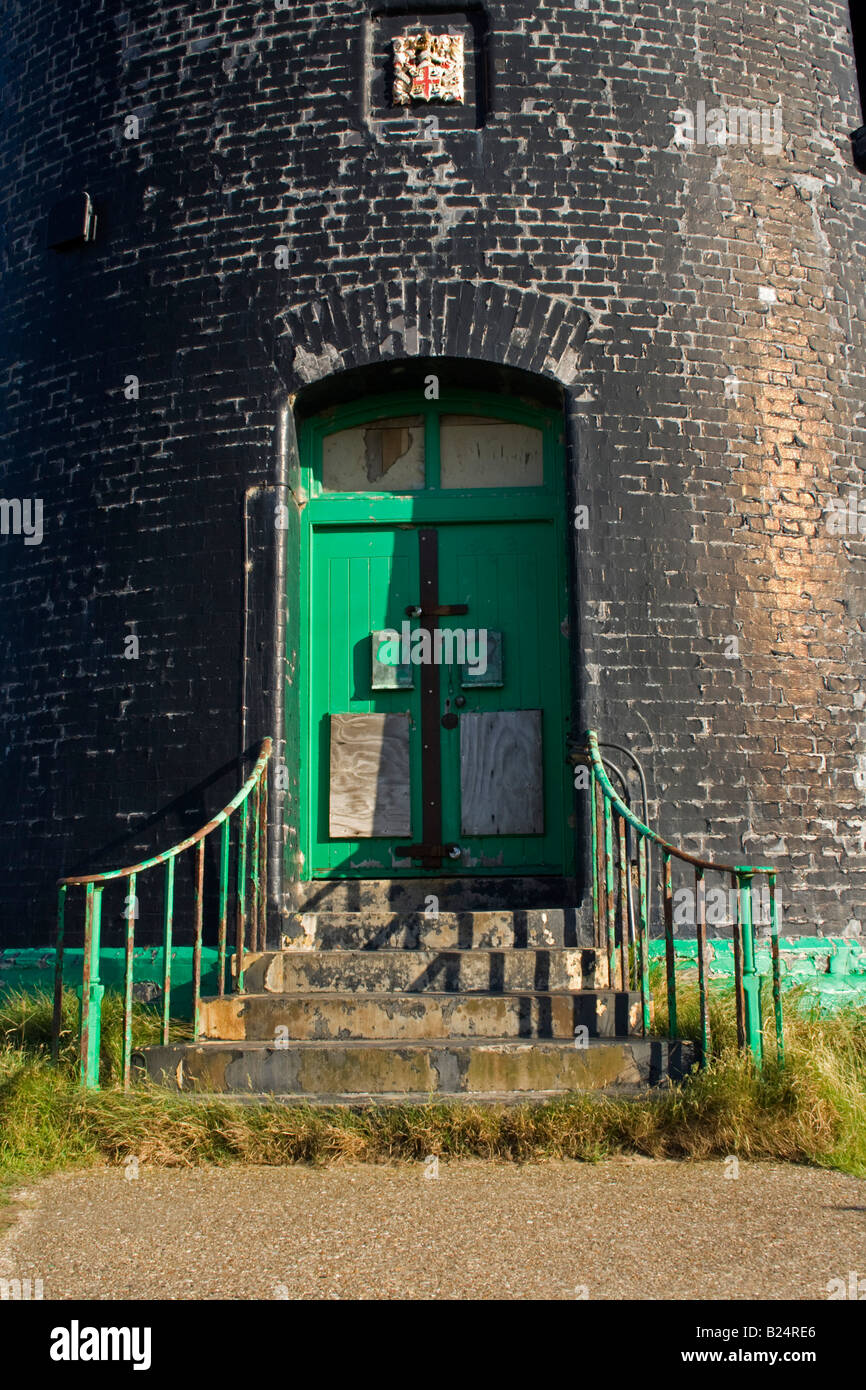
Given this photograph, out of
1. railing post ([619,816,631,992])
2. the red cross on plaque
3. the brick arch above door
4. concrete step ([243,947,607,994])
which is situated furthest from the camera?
the red cross on plaque

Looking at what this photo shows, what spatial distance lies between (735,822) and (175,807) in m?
3.09

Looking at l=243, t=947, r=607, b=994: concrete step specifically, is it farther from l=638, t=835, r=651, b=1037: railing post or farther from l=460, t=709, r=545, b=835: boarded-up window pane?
l=460, t=709, r=545, b=835: boarded-up window pane

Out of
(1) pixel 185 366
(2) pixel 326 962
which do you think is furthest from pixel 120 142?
(2) pixel 326 962

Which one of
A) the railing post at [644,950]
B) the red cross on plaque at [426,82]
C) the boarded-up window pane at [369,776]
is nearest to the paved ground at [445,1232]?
the railing post at [644,950]

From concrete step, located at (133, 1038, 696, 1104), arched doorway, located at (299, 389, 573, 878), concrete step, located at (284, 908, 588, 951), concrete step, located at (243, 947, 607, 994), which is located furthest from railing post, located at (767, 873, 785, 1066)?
arched doorway, located at (299, 389, 573, 878)

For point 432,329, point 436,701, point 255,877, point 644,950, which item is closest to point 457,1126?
point 644,950

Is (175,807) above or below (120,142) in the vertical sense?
below

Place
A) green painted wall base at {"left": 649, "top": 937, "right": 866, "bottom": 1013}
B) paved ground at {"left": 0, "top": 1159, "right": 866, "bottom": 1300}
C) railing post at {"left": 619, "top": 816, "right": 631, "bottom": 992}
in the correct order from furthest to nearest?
green painted wall base at {"left": 649, "top": 937, "right": 866, "bottom": 1013} → railing post at {"left": 619, "top": 816, "right": 631, "bottom": 992} → paved ground at {"left": 0, "top": 1159, "right": 866, "bottom": 1300}

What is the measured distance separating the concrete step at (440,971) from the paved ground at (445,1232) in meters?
1.42

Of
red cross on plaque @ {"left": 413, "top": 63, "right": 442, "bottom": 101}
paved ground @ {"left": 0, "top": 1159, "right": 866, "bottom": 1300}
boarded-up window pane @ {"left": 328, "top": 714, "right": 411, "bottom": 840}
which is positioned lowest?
paved ground @ {"left": 0, "top": 1159, "right": 866, "bottom": 1300}

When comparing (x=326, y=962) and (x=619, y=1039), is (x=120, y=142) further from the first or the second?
(x=619, y=1039)

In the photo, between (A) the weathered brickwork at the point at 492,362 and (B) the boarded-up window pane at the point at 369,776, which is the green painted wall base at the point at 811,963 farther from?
(B) the boarded-up window pane at the point at 369,776

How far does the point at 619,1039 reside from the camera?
523 centimetres

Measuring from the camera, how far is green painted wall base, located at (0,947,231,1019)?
664cm
